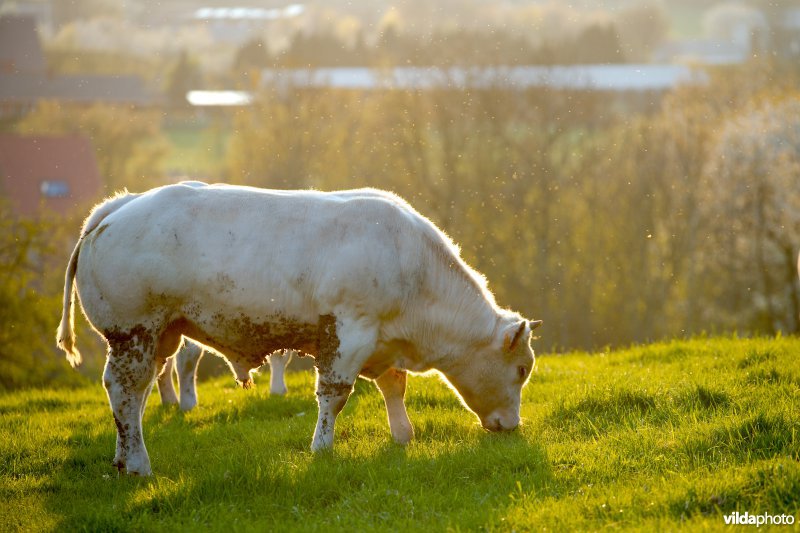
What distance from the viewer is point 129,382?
859cm

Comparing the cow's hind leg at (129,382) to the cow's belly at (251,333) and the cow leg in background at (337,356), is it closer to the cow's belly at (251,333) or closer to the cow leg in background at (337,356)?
the cow's belly at (251,333)

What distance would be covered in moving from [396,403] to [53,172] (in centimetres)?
3447

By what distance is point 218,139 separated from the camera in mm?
48312

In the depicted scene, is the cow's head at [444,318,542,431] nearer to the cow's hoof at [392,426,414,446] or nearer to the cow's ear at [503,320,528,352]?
the cow's ear at [503,320,528,352]

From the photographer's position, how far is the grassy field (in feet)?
22.5

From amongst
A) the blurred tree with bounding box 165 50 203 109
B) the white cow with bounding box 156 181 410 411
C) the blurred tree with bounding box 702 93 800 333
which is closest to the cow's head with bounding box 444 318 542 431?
the white cow with bounding box 156 181 410 411

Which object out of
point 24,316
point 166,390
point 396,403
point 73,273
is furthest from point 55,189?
point 396,403

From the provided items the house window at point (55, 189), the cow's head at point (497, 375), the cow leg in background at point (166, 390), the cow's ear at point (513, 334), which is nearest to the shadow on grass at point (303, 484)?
the cow's head at point (497, 375)

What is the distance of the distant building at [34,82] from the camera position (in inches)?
2030

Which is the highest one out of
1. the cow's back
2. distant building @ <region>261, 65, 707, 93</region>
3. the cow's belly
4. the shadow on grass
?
distant building @ <region>261, 65, 707, 93</region>

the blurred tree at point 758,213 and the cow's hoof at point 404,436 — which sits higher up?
the cow's hoof at point 404,436

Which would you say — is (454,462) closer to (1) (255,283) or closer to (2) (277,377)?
(1) (255,283)

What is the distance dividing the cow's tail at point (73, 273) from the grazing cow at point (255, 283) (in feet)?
0.09

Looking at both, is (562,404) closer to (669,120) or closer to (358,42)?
(669,120)
